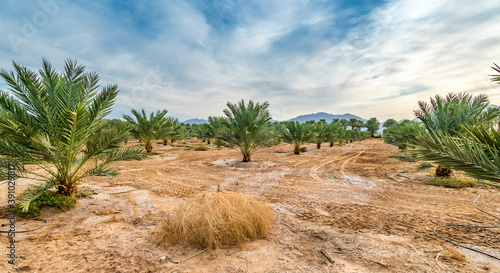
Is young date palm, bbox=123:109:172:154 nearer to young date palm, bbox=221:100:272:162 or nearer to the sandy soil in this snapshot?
young date palm, bbox=221:100:272:162

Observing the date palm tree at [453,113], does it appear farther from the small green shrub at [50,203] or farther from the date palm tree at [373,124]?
the date palm tree at [373,124]

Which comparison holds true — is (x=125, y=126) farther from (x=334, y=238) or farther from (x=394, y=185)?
(x=394, y=185)

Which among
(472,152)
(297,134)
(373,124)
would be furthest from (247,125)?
(373,124)

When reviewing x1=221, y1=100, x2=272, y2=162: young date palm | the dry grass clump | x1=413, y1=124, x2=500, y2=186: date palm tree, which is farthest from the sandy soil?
x1=221, y1=100, x2=272, y2=162: young date palm

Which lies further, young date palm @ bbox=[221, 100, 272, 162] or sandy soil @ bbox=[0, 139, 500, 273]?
young date palm @ bbox=[221, 100, 272, 162]

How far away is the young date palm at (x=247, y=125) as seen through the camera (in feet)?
39.5

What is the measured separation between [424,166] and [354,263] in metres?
7.21

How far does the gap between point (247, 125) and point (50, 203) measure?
352 inches

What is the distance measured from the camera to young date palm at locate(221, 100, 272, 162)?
12047mm

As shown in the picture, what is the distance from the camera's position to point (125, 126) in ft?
16.5

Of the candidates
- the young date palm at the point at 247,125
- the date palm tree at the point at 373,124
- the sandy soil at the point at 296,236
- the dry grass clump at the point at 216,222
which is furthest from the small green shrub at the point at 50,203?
the date palm tree at the point at 373,124

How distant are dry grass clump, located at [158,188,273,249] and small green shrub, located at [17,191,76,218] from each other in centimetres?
265

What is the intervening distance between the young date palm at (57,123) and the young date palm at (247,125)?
7328 mm

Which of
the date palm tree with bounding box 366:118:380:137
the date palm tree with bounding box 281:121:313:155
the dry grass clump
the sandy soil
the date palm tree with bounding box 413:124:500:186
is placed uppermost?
the date palm tree with bounding box 366:118:380:137
